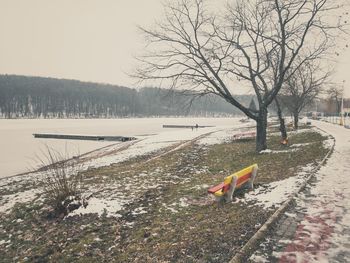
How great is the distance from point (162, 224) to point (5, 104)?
148158 millimetres

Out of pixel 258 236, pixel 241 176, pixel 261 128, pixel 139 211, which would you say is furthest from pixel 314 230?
pixel 261 128

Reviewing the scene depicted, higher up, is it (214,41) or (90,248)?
(214,41)

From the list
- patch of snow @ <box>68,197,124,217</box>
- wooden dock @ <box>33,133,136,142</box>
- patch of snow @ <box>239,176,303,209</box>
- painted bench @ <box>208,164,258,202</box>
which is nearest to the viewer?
patch of snow @ <box>239,176,303,209</box>

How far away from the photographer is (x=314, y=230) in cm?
609

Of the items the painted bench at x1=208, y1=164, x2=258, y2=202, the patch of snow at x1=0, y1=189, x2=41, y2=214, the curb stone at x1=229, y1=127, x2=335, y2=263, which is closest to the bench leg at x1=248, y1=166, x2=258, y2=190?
the painted bench at x1=208, y1=164, x2=258, y2=202

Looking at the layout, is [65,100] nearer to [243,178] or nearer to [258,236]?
[243,178]

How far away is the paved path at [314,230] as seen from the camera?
16.9 feet

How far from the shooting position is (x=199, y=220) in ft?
24.9

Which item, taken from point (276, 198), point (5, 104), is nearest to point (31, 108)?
point (5, 104)

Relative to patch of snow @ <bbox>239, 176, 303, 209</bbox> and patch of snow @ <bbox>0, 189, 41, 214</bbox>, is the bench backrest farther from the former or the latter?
patch of snow @ <bbox>0, 189, 41, 214</bbox>

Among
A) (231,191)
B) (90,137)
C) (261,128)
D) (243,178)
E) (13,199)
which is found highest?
(261,128)

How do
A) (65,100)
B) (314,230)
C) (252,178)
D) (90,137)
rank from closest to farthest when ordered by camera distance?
(314,230), (252,178), (90,137), (65,100)

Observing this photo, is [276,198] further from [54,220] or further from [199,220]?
[54,220]

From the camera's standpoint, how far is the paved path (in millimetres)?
5156
